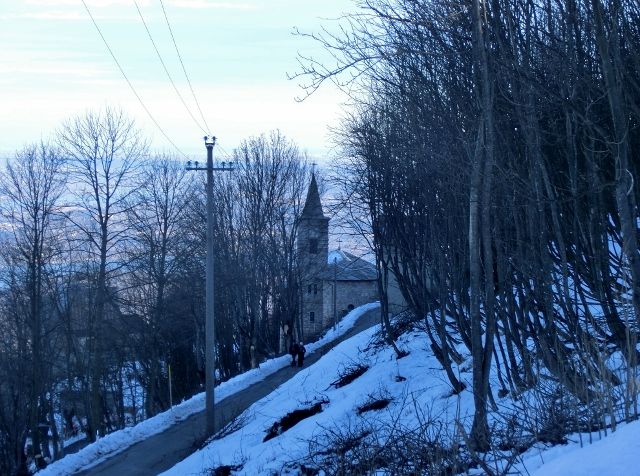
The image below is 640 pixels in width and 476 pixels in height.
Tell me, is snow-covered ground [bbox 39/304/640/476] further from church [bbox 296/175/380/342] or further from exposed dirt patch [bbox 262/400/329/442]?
church [bbox 296/175/380/342]

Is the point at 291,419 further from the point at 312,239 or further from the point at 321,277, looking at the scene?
the point at 321,277

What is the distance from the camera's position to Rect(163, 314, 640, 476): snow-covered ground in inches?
202

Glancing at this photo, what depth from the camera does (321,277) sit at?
57531 mm

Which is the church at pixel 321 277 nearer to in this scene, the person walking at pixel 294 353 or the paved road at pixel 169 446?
the person walking at pixel 294 353

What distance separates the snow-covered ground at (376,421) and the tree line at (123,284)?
17.1 m

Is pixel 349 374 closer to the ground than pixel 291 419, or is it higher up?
higher up

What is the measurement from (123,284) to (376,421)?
1191 inches

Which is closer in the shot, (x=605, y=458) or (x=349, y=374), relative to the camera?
(x=605, y=458)

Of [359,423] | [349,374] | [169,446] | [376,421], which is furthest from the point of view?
[169,446]

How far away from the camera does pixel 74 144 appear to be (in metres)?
37.8

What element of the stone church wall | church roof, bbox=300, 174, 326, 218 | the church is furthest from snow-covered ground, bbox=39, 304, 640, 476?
the stone church wall

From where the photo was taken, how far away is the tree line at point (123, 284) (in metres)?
36.2

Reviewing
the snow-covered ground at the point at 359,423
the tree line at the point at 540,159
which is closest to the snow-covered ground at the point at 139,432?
the snow-covered ground at the point at 359,423

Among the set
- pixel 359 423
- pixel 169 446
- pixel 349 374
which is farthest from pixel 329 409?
pixel 169 446
